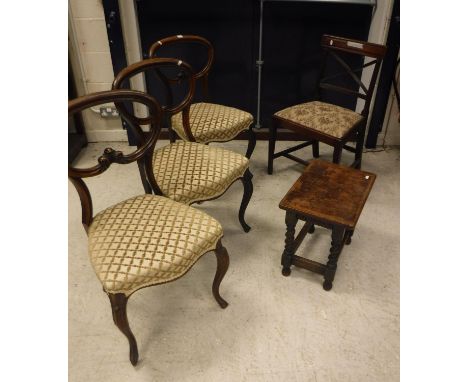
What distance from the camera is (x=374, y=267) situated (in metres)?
1.95

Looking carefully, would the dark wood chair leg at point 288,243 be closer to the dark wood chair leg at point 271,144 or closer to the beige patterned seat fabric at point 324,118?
the beige patterned seat fabric at point 324,118

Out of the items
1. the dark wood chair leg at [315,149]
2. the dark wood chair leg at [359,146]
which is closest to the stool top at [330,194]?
the dark wood chair leg at [359,146]

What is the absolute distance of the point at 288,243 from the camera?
1799 mm

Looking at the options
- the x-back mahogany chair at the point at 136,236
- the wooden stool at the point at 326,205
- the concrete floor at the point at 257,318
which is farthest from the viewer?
the wooden stool at the point at 326,205

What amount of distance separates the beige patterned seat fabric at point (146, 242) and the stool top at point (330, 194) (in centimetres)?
41

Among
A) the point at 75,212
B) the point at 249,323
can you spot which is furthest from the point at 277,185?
the point at 75,212

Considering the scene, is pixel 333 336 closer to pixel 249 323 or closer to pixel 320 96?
pixel 249 323

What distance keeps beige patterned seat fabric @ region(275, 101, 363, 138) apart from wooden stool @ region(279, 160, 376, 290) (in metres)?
0.42

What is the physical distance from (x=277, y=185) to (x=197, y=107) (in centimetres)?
72

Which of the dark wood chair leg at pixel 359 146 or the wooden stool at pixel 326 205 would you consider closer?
the wooden stool at pixel 326 205

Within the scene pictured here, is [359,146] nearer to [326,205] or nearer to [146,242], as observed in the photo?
[326,205]

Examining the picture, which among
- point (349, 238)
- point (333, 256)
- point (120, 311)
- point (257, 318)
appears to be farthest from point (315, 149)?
point (120, 311)

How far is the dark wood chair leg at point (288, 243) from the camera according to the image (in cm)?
171

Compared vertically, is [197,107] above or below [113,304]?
above
